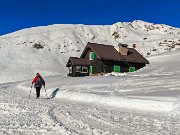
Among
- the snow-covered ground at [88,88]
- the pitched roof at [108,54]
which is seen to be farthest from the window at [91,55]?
the snow-covered ground at [88,88]

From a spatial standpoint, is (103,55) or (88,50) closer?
(103,55)

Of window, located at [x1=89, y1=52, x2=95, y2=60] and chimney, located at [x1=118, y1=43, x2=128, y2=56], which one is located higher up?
chimney, located at [x1=118, y1=43, x2=128, y2=56]

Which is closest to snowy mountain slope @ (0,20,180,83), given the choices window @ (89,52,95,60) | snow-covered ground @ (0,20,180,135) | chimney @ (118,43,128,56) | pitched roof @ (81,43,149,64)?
snow-covered ground @ (0,20,180,135)

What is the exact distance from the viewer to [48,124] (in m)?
8.59

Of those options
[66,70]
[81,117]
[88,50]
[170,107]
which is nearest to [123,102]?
[170,107]

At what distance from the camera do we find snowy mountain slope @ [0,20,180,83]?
62.3 metres

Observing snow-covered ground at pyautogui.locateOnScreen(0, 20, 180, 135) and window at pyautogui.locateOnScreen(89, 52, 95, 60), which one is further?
window at pyautogui.locateOnScreen(89, 52, 95, 60)

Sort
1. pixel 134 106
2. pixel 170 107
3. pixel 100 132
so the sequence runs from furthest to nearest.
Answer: pixel 134 106
pixel 170 107
pixel 100 132

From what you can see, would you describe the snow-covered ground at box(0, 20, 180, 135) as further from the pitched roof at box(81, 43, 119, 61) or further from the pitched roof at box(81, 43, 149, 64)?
the pitched roof at box(81, 43, 119, 61)

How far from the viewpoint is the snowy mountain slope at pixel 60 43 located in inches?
2454

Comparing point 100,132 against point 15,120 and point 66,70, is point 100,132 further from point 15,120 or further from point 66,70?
point 66,70

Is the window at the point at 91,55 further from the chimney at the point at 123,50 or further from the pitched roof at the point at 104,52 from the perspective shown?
the chimney at the point at 123,50

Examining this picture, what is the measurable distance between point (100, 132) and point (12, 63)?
59.6m

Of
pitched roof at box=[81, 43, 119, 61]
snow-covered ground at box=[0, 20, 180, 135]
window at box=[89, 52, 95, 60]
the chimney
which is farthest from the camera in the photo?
the chimney
